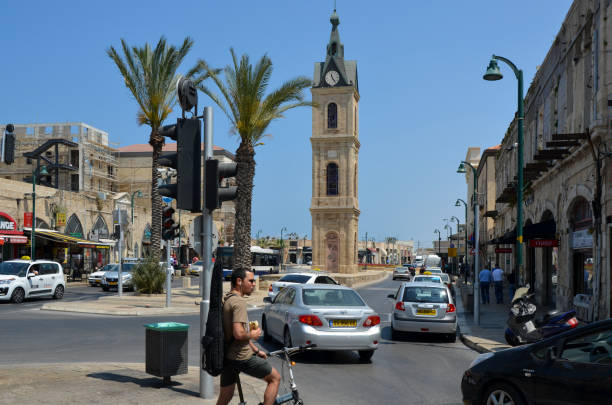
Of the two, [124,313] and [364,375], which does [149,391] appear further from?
[124,313]

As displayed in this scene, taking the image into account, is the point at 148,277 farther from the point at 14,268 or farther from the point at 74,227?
the point at 74,227

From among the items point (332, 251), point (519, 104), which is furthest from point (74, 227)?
point (519, 104)

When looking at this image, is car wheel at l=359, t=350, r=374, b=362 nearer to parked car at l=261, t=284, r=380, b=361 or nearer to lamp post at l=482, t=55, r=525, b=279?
parked car at l=261, t=284, r=380, b=361

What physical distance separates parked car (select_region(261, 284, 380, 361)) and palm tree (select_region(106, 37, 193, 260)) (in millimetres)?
19210

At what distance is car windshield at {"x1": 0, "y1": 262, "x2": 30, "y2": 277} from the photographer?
27.0m

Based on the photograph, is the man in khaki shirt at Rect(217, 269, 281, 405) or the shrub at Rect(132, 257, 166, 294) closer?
the man in khaki shirt at Rect(217, 269, 281, 405)

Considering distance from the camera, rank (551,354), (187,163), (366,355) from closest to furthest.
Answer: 1. (551,354)
2. (187,163)
3. (366,355)

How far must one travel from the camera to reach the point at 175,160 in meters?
8.20

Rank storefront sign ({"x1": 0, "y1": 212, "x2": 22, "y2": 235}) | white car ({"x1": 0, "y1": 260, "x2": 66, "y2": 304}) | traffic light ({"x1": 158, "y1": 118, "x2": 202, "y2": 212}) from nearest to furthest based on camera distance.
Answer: traffic light ({"x1": 158, "y1": 118, "x2": 202, "y2": 212}) < white car ({"x1": 0, "y1": 260, "x2": 66, "y2": 304}) < storefront sign ({"x1": 0, "y1": 212, "x2": 22, "y2": 235})

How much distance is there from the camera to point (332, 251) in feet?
240

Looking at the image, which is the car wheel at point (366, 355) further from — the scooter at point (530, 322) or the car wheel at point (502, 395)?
the car wheel at point (502, 395)

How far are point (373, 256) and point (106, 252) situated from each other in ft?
363

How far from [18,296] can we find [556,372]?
81.7 ft

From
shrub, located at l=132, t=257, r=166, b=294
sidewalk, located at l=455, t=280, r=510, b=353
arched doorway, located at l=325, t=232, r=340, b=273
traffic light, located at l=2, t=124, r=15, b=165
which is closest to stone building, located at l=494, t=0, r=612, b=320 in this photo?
sidewalk, located at l=455, t=280, r=510, b=353
